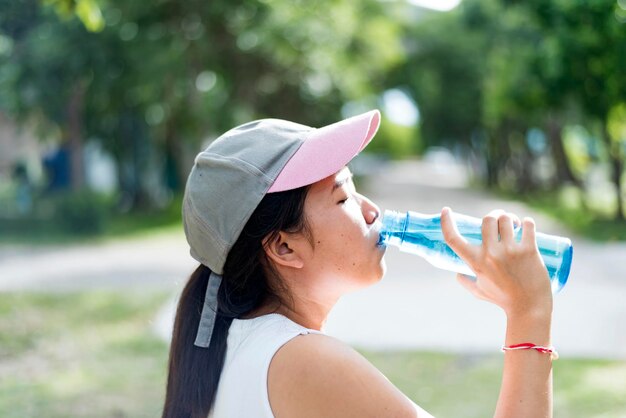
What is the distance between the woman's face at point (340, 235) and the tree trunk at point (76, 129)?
16152 millimetres

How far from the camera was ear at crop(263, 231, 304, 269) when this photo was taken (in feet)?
5.47

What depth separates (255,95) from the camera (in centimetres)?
2214

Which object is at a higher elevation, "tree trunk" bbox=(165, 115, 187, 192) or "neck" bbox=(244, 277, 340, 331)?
"neck" bbox=(244, 277, 340, 331)

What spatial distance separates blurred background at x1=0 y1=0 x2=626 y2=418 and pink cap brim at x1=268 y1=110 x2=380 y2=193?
151cm

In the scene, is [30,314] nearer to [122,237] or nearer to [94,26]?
[94,26]

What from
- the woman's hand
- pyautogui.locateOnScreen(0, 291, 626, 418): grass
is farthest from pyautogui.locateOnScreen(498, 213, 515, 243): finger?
pyautogui.locateOnScreen(0, 291, 626, 418): grass

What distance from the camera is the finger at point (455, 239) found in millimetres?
1572

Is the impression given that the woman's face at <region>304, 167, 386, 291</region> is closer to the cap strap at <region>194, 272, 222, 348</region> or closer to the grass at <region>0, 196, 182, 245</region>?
the cap strap at <region>194, 272, 222, 348</region>

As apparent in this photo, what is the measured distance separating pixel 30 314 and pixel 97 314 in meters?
0.67

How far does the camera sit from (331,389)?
1464mm

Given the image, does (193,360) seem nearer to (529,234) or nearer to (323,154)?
(323,154)

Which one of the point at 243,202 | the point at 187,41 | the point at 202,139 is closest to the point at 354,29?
the point at 202,139

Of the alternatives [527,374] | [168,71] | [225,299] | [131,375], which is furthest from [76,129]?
[527,374]

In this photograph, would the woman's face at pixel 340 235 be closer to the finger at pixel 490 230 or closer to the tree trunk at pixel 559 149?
the finger at pixel 490 230
